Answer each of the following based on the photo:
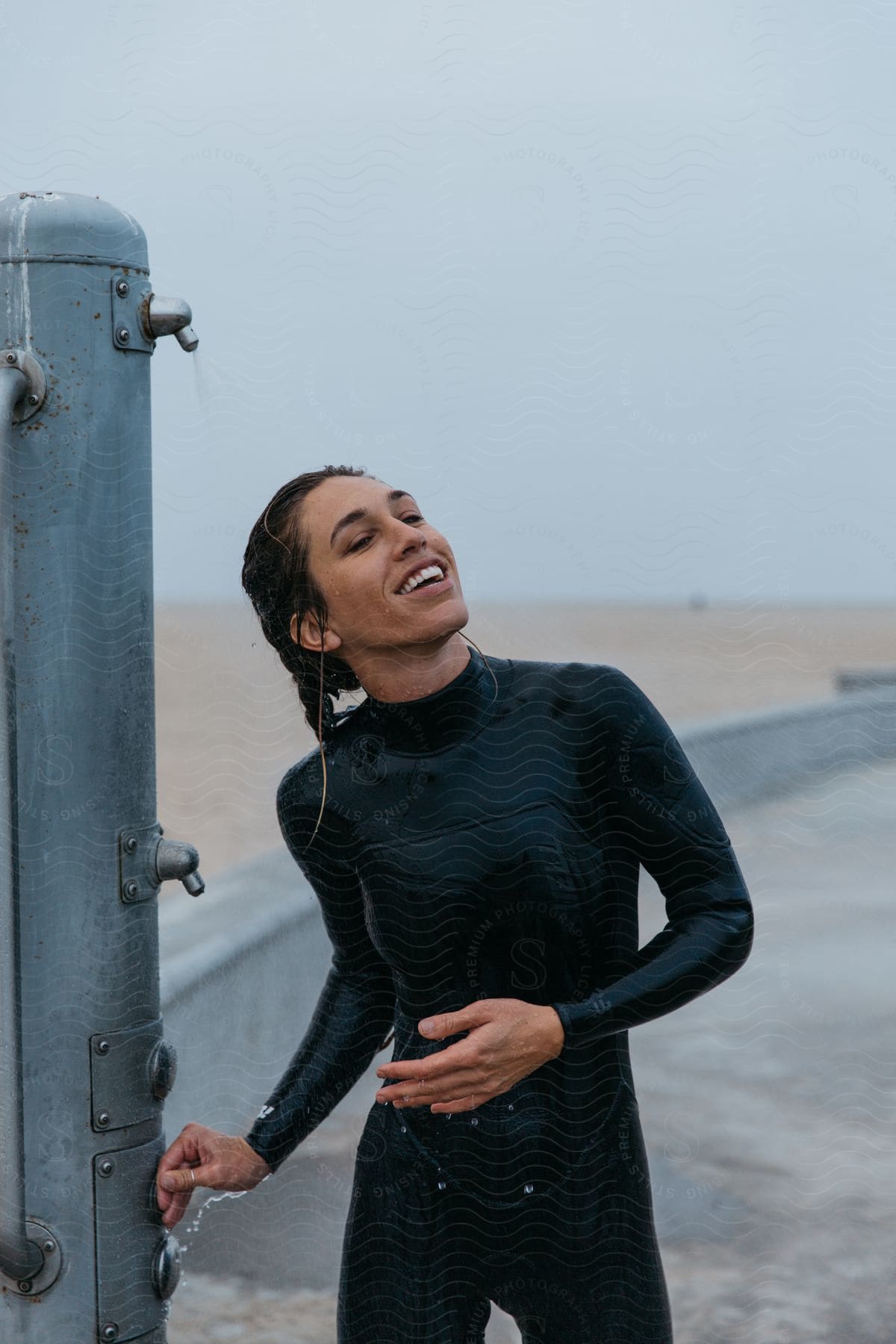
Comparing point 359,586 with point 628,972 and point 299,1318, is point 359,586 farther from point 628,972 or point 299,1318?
point 299,1318

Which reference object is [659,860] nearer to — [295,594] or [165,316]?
[295,594]

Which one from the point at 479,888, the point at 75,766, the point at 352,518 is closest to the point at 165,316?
the point at 352,518

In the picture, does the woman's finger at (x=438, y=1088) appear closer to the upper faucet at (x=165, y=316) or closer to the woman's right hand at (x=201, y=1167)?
the woman's right hand at (x=201, y=1167)

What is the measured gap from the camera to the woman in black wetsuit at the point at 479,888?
2.89ft

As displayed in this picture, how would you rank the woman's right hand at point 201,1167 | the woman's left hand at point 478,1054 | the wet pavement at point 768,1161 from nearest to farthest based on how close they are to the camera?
the woman's left hand at point 478,1054, the woman's right hand at point 201,1167, the wet pavement at point 768,1161

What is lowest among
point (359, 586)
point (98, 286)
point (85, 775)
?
point (85, 775)

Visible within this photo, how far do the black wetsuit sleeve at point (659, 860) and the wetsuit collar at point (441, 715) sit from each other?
3.2 inches

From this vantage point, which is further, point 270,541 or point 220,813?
point 220,813

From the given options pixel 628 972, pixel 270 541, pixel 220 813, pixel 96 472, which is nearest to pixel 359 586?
pixel 270 541

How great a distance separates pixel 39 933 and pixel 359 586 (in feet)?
1.03

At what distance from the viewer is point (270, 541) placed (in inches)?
36.6

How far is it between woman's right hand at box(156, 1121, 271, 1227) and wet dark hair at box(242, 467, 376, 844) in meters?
0.24

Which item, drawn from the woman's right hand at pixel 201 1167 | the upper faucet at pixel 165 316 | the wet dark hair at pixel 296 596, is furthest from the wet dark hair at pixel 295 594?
the woman's right hand at pixel 201 1167

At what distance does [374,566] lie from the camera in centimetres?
88
